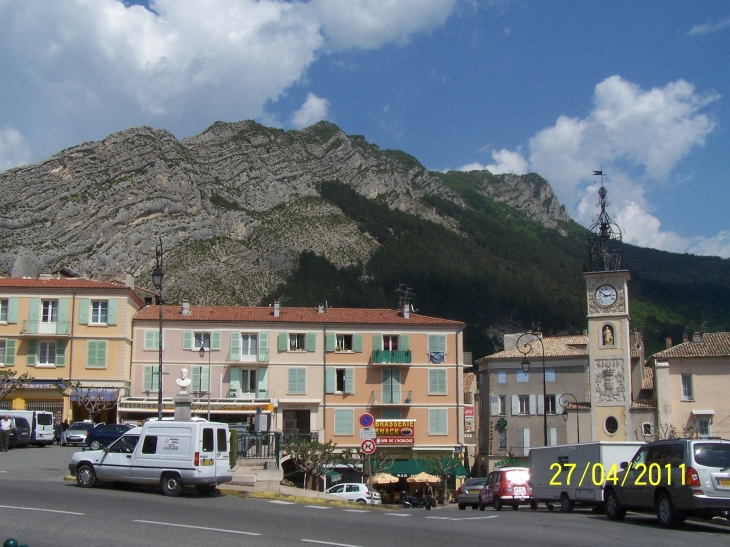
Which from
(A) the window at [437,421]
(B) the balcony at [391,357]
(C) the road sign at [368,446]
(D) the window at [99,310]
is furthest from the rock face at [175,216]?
(C) the road sign at [368,446]

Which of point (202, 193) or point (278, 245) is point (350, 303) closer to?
point (278, 245)

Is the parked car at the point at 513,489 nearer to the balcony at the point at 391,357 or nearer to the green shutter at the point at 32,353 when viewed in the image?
the balcony at the point at 391,357

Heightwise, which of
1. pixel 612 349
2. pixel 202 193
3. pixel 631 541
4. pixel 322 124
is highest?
pixel 322 124

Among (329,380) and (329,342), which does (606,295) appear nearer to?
(329,342)

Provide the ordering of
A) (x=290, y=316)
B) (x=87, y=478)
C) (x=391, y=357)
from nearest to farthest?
1. (x=87, y=478)
2. (x=391, y=357)
3. (x=290, y=316)

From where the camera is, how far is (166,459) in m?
19.9

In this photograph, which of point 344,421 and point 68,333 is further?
point 344,421

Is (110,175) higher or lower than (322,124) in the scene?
lower

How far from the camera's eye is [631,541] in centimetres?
1302

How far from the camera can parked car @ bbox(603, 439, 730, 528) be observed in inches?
565

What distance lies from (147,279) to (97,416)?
190ft

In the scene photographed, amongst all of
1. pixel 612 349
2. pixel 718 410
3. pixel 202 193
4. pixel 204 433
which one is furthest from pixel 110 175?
pixel 204 433

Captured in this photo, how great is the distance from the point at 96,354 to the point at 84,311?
287 centimetres

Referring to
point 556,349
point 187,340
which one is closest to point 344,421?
point 187,340
